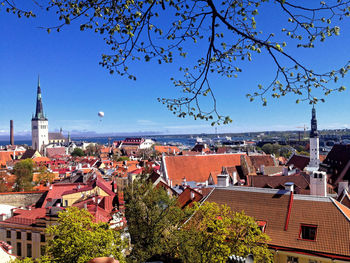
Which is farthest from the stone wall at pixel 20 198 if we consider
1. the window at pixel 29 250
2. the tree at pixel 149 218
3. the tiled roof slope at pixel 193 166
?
the tree at pixel 149 218

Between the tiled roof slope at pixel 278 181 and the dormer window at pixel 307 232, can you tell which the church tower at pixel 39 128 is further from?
the dormer window at pixel 307 232

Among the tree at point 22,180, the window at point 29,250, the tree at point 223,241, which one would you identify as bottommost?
the window at point 29,250

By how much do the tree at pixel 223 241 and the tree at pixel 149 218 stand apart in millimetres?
3670

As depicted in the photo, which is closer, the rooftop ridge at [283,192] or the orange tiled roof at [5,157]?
the rooftop ridge at [283,192]

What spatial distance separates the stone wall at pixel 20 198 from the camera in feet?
94.5

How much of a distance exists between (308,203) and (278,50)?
1242 centimetres

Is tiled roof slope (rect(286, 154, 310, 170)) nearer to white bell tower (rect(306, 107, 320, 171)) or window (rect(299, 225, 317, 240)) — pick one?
white bell tower (rect(306, 107, 320, 171))

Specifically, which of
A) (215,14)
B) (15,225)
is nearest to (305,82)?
(215,14)

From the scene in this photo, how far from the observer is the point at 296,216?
14266 mm

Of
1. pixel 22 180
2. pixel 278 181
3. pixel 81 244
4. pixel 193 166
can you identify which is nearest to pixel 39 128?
pixel 22 180

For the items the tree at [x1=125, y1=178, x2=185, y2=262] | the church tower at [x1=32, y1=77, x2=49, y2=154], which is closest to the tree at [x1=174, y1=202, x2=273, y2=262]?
the tree at [x1=125, y1=178, x2=185, y2=262]

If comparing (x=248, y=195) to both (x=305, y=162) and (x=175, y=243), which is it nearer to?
(x=175, y=243)

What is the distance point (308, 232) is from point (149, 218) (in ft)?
26.7

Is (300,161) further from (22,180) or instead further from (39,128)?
(39,128)
